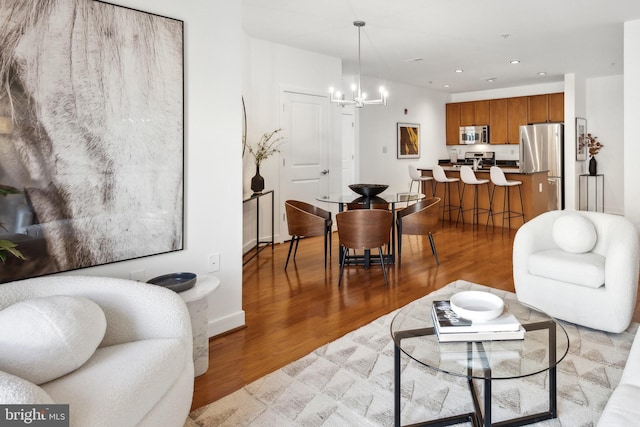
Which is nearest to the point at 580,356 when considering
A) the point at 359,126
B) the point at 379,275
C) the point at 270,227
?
the point at 379,275

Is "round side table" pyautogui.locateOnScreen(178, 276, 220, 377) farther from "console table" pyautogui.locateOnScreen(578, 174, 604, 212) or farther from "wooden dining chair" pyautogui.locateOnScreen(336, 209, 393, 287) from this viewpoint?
"console table" pyautogui.locateOnScreen(578, 174, 604, 212)

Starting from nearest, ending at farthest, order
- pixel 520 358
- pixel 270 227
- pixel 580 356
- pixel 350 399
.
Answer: pixel 520 358
pixel 350 399
pixel 580 356
pixel 270 227

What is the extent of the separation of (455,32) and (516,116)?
4.43 meters

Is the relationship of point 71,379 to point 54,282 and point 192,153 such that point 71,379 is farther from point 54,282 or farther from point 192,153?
point 192,153

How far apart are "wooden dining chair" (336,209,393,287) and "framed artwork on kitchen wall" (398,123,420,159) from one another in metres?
5.04

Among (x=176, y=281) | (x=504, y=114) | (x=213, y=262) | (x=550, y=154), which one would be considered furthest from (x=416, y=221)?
(x=504, y=114)

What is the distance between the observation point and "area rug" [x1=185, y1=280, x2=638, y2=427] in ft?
6.29

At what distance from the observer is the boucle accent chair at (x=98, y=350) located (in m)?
1.27

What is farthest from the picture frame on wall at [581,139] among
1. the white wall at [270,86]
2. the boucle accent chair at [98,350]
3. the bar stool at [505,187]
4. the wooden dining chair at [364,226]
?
the boucle accent chair at [98,350]

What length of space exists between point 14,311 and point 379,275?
3.32 metres

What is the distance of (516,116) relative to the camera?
8.80 metres

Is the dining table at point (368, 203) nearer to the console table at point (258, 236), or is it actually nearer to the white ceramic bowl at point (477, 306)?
the console table at point (258, 236)

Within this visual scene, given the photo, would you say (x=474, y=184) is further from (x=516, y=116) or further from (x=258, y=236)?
(x=258, y=236)

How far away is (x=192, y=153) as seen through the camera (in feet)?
8.50
